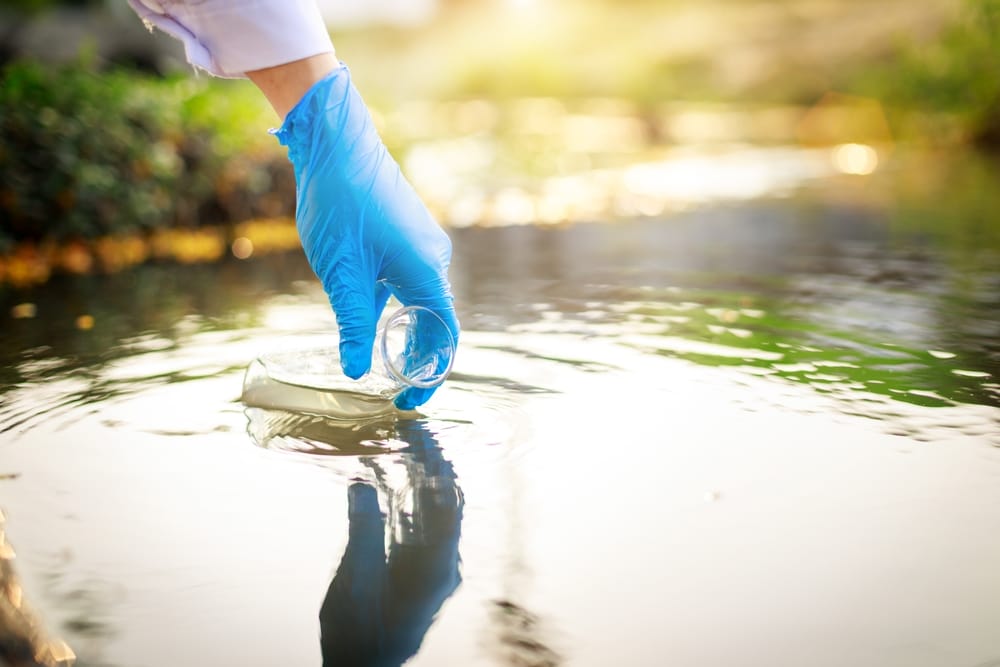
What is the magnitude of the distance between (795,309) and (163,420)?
113 inches

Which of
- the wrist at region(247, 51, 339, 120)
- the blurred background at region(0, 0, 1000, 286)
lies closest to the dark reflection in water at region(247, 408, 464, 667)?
the wrist at region(247, 51, 339, 120)

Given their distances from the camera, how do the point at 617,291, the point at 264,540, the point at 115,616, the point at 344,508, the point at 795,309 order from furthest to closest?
the point at 617,291 → the point at 795,309 → the point at 344,508 → the point at 264,540 → the point at 115,616

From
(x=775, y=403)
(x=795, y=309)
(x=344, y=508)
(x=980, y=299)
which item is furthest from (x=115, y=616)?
(x=980, y=299)

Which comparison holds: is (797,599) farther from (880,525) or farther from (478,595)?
(478,595)

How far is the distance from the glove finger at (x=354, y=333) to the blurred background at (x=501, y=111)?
3.64 meters

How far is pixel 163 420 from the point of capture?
315 cm

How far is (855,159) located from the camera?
1475cm

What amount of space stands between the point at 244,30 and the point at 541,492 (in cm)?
147

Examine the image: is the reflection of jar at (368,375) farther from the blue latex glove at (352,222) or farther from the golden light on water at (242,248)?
the golden light on water at (242,248)

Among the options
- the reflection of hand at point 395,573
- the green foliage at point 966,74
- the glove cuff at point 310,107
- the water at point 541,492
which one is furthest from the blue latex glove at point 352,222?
the green foliage at point 966,74

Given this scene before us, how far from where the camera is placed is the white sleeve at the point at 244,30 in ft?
9.28

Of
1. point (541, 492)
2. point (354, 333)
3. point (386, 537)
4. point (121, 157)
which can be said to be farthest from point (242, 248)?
point (386, 537)

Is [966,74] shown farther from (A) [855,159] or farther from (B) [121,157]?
(B) [121,157]

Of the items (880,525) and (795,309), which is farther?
(795,309)
